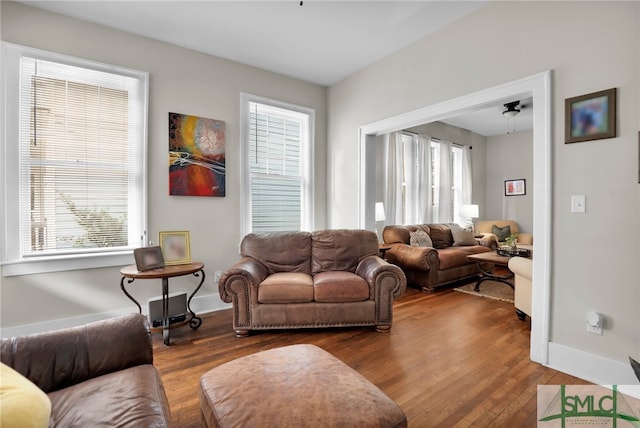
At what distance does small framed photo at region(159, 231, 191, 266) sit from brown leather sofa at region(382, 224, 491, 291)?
2851mm

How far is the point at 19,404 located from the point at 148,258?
6.89 feet

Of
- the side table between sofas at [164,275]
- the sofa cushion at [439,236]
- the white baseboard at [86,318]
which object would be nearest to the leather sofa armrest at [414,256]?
the sofa cushion at [439,236]

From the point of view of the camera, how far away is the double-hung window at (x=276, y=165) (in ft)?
12.4

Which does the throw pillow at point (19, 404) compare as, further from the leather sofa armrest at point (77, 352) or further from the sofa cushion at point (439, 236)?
the sofa cushion at point (439, 236)

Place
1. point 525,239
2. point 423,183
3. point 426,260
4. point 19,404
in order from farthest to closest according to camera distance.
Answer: point 525,239 < point 423,183 < point 426,260 < point 19,404

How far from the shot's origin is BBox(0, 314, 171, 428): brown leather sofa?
3.41 feet

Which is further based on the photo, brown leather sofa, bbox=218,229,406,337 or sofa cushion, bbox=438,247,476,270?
sofa cushion, bbox=438,247,476,270

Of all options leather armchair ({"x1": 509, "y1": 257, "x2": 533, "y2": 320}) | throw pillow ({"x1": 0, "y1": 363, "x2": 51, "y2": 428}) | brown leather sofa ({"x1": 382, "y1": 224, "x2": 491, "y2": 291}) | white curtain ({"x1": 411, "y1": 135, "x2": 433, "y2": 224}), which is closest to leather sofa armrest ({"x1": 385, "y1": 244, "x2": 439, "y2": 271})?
brown leather sofa ({"x1": 382, "y1": 224, "x2": 491, "y2": 291})

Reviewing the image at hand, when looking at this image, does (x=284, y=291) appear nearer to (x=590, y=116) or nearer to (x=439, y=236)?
(x=590, y=116)

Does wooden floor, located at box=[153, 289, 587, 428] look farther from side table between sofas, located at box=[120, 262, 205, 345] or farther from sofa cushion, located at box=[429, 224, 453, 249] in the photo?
sofa cushion, located at box=[429, 224, 453, 249]

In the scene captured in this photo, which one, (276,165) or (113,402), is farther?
(276,165)

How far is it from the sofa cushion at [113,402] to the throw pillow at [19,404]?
22cm

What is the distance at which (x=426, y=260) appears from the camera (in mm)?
4156

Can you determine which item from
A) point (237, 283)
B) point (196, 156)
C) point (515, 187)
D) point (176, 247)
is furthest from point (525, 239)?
point (176, 247)
